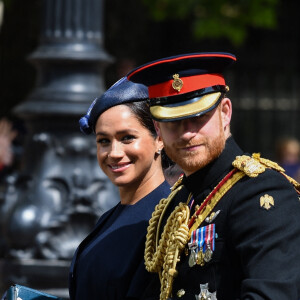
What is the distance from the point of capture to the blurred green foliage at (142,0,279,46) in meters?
12.5

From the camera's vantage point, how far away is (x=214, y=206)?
10.6ft

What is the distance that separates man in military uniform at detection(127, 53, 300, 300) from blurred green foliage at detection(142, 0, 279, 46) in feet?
30.0

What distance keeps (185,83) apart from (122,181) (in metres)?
0.85

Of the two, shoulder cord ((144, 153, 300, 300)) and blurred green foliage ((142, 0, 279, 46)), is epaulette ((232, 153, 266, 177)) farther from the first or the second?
blurred green foliage ((142, 0, 279, 46))

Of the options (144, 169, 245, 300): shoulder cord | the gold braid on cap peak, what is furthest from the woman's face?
(144, 169, 245, 300): shoulder cord

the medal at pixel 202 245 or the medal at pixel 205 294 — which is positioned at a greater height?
the medal at pixel 202 245

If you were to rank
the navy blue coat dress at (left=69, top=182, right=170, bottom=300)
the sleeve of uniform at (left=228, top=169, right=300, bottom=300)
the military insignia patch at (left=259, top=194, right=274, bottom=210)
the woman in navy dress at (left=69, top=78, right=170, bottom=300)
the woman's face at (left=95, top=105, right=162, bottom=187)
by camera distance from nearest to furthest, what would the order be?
1. the sleeve of uniform at (left=228, top=169, right=300, bottom=300)
2. the military insignia patch at (left=259, top=194, right=274, bottom=210)
3. the navy blue coat dress at (left=69, top=182, right=170, bottom=300)
4. the woman in navy dress at (left=69, top=78, right=170, bottom=300)
5. the woman's face at (left=95, top=105, right=162, bottom=187)

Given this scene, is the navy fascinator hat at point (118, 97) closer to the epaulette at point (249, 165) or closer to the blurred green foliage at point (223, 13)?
the epaulette at point (249, 165)

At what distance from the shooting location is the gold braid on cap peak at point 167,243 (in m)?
3.29

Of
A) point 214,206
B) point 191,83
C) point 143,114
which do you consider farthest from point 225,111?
point 143,114

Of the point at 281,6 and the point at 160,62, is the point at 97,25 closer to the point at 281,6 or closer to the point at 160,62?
the point at 160,62

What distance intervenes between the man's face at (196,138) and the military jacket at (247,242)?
0.09m

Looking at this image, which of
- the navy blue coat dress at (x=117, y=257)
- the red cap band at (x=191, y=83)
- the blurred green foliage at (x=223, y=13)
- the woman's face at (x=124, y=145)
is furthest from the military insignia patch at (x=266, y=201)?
the blurred green foliage at (x=223, y=13)

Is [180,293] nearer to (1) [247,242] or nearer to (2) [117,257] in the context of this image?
(1) [247,242]
